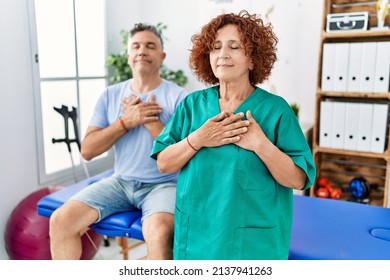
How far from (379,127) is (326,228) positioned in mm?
1038

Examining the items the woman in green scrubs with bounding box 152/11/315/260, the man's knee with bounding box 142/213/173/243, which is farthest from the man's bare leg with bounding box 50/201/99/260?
the woman in green scrubs with bounding box 152/11/315/260

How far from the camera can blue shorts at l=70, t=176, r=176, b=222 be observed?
1346mm

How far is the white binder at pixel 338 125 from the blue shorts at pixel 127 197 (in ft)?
3.87

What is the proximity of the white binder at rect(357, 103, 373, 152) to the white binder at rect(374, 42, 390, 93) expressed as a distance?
4.4 inches

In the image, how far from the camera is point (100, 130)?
1.51m

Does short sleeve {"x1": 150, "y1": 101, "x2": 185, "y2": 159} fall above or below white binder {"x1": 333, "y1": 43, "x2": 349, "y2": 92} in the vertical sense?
below

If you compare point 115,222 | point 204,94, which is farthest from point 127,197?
point 204,94

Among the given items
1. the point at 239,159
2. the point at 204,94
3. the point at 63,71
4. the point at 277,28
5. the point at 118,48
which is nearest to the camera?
the point at 239,159

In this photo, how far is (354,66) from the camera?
2072 mm

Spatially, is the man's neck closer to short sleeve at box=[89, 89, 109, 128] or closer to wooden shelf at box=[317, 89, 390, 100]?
short sleeve at box=[89, 89, 109, 128]

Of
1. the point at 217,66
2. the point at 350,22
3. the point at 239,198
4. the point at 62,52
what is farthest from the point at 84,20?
the point at 350,22

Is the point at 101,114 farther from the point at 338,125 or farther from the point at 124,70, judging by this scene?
the point at 338,125

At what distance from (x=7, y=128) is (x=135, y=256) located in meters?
0.97
